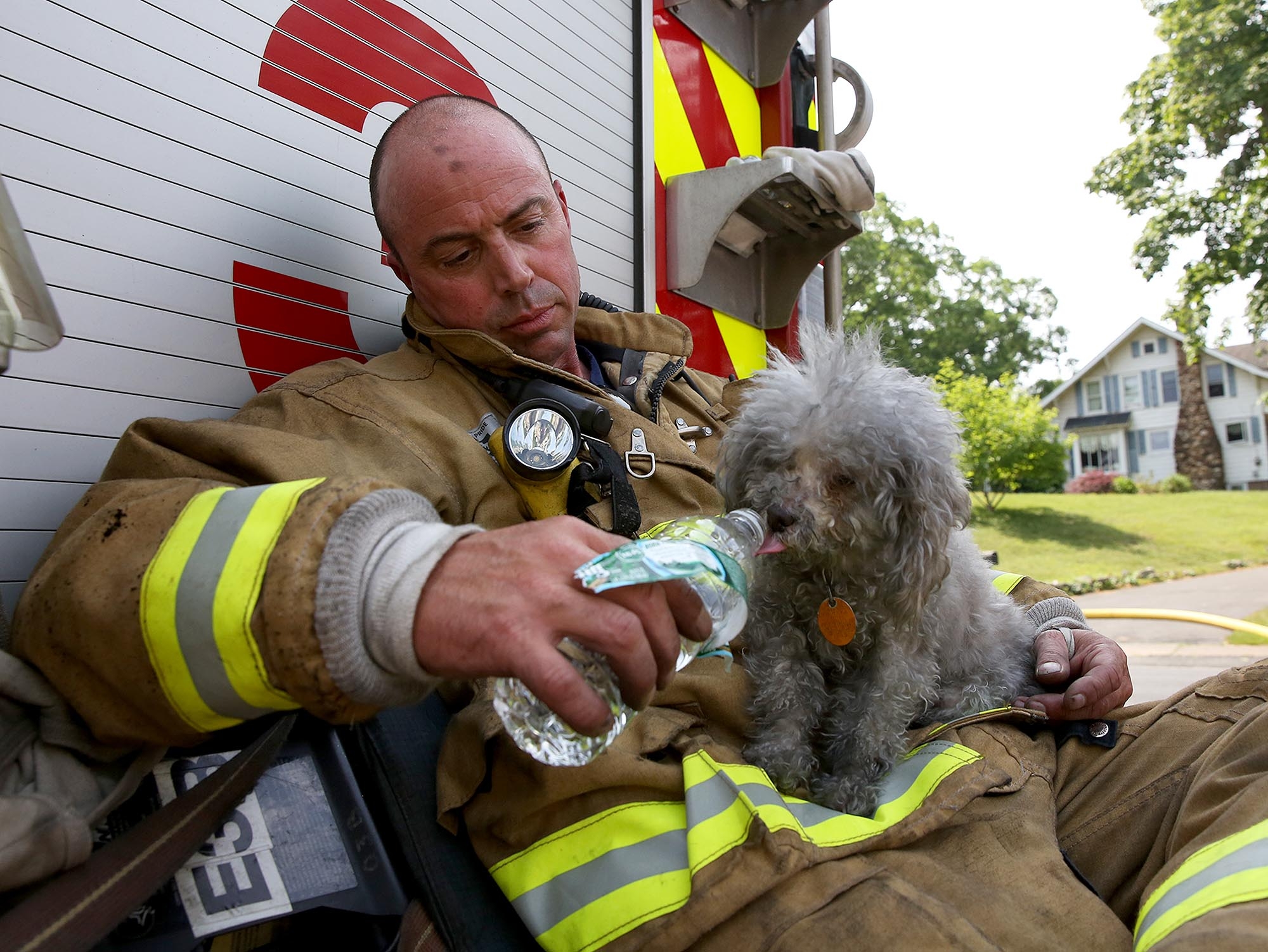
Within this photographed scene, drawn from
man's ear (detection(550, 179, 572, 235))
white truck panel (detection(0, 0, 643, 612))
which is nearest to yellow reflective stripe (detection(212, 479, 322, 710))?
white truck panel (detection(0, 0, 643, 612))

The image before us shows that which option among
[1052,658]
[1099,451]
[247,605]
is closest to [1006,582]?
[1052,658]

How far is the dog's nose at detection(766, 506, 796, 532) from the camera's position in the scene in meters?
1.98

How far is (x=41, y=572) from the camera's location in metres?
1.31

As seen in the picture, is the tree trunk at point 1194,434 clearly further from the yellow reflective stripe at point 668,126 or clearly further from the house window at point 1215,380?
the yellow reflective stripe at point 668,126

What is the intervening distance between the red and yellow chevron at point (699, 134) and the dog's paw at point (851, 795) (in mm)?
1929

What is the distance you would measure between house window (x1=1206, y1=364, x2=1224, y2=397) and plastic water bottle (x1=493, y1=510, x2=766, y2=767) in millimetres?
53403

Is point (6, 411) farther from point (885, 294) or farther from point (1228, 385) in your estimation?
point (1228, 385)

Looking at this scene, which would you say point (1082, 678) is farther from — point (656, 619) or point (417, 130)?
point (417, 130)

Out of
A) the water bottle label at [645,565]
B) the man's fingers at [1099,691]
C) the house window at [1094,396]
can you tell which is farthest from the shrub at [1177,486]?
the water bottle label at [645,565]

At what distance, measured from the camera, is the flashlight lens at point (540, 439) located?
1984 millimetres

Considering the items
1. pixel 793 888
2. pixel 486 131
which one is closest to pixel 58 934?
pixel 793 888

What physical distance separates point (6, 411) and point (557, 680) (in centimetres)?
120

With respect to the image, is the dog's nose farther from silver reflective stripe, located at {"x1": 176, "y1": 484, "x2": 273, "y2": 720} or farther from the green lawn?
the green lawn

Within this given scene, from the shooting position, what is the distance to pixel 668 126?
3826 millimetres
